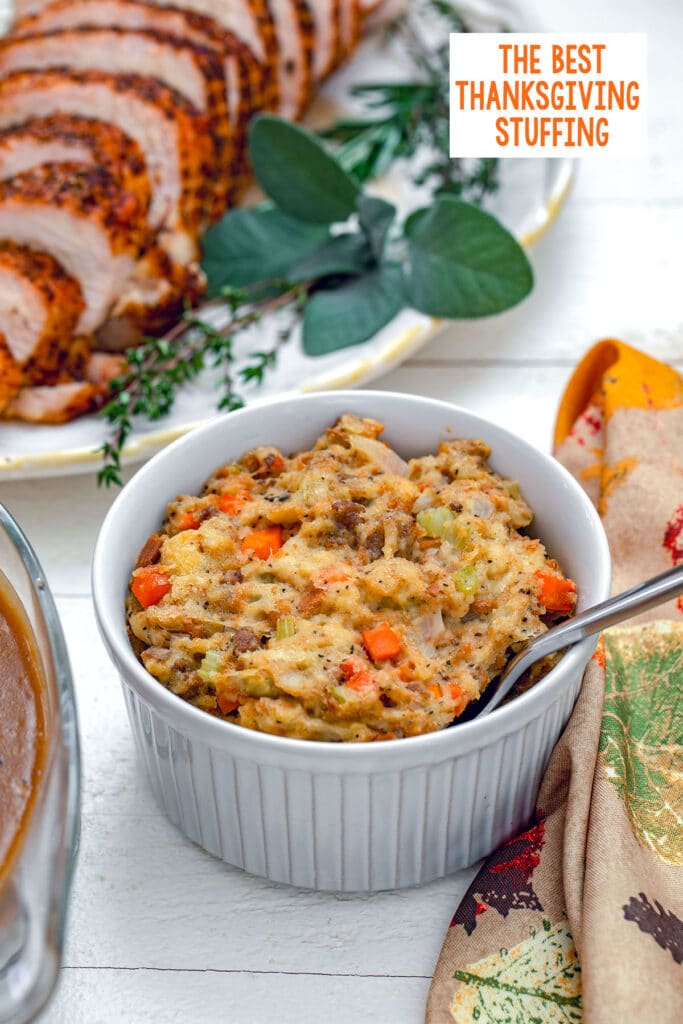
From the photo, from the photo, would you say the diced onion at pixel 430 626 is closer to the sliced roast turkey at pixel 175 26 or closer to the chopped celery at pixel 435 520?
the chopped celery at pixel 435 520

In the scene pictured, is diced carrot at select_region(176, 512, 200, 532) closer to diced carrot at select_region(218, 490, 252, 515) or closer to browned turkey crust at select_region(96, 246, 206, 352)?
diced carrot at select_region(218, 490, 252, 515)

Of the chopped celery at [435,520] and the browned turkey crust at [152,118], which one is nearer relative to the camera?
the chopped celery at [435,520]

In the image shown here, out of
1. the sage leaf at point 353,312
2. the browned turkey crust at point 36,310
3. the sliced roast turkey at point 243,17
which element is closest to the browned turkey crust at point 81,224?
the browned turkey crust at point 36,310

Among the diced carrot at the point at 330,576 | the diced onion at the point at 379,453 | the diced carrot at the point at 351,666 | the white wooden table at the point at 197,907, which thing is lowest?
the white wooden table at the point at 197,907

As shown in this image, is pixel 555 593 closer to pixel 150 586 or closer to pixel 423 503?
pixel 423 503

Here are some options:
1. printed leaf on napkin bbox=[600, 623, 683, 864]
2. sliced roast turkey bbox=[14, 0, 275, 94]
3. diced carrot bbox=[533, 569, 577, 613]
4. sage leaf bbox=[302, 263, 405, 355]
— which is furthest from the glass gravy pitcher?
sliced roast turkey bbox=[14, 0, 275, 94]

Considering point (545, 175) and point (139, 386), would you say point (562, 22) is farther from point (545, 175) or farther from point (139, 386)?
point (139, 386)
